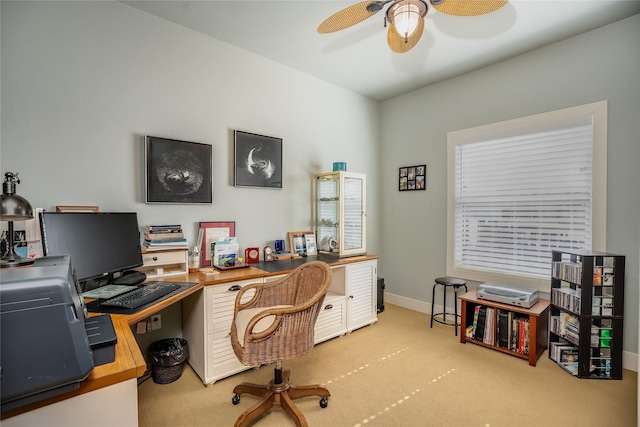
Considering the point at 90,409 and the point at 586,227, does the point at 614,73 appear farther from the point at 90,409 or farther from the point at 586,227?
the point at 90,409

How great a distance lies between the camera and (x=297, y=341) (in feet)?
5.85

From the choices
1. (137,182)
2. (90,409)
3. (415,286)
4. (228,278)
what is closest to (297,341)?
(228,278)

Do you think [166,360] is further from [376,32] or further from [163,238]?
[376,32]

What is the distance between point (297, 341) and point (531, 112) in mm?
2966

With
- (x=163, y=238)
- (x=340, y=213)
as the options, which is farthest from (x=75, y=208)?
(x=340, y=213)

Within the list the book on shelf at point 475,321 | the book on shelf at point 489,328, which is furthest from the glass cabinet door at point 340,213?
the book on shelf at point 489,328

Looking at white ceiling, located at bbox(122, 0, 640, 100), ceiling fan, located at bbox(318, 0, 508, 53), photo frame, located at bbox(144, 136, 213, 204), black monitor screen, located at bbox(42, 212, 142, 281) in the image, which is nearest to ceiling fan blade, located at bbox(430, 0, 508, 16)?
ceiling fan, located at bbox(318, 0, 508, 53)

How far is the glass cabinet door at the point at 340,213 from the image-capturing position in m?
3.27

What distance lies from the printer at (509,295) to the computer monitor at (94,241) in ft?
9.49

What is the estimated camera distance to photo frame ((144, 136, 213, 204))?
7.79 feet

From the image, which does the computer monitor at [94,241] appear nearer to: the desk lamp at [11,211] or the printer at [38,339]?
the desk lamp at [11,211]

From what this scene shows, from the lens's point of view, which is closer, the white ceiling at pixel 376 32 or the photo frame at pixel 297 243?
the white ceiling at pixel 376 32

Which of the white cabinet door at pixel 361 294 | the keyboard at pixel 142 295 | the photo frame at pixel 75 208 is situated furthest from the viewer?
the white cabinet door at pixel 361 294

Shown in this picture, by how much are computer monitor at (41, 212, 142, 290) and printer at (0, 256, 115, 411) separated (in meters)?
0.94
